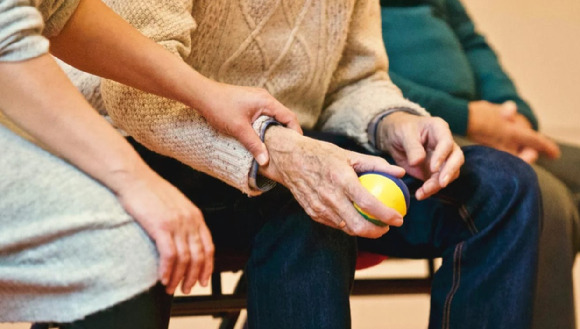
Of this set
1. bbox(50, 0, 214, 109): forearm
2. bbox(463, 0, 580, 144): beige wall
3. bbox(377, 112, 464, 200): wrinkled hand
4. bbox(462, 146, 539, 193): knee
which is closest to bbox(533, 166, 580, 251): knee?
bbox(462, 146, 539, 193): knee

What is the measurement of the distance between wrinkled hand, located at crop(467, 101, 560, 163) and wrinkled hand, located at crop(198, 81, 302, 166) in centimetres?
80

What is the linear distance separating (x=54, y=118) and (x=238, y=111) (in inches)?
9.7

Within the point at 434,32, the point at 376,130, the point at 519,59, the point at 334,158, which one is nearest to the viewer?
the point at 334,158

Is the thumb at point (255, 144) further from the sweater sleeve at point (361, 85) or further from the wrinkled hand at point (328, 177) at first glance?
the sweater sleeve at point (361, 85)

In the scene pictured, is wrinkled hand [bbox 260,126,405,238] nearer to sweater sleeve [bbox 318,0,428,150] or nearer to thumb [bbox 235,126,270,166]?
thumb [bbox 235,126,270,166]

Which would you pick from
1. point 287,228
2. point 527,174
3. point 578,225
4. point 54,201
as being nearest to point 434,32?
point 578,225

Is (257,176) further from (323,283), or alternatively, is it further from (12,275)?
(12,275)

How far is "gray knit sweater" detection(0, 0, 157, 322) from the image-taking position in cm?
53

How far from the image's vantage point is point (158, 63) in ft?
2.40

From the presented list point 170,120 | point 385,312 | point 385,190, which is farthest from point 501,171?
point 385,312

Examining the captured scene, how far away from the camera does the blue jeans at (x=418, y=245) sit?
2.62 ft

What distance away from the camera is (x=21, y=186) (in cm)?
54

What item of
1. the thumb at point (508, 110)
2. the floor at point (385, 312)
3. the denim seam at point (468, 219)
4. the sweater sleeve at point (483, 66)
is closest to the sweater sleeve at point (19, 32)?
the denim seam at point (468, 219)

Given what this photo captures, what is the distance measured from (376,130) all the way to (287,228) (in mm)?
257
